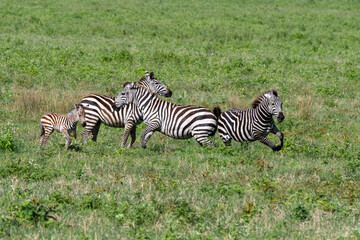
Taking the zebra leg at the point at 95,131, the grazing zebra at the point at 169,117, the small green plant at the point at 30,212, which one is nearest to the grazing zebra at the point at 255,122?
the grazing zebra at the point at 169,117

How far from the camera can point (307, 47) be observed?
25.0m

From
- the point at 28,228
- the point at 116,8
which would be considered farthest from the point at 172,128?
the point at 116,8

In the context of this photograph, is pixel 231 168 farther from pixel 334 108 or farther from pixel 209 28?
pixel 209 28

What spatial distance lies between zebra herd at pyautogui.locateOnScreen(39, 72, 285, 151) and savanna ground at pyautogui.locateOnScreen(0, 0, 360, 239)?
0.34 metres

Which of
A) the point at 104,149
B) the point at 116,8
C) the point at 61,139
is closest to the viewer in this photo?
the point at 104,149

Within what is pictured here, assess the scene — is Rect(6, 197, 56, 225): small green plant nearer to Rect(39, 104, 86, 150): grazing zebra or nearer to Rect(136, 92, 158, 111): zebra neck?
Rect(39, 104, 86, 150): grazing zebra

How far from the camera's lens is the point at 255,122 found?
35.5 ft

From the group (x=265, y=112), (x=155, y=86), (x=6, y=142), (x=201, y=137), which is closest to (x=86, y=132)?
(x=155, y=86)

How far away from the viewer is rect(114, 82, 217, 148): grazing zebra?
1086 cm

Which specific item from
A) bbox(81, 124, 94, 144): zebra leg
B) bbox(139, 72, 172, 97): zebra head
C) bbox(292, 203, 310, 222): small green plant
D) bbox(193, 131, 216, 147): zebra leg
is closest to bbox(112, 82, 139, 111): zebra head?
bbox(81, 124, 94, 144): zebra leg

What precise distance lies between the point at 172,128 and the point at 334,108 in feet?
19.5

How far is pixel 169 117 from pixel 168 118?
0.09 feet

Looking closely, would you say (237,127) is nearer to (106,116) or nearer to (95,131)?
(106,116)

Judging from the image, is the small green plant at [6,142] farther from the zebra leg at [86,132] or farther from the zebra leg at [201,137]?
the zebra leg at [201,137]
